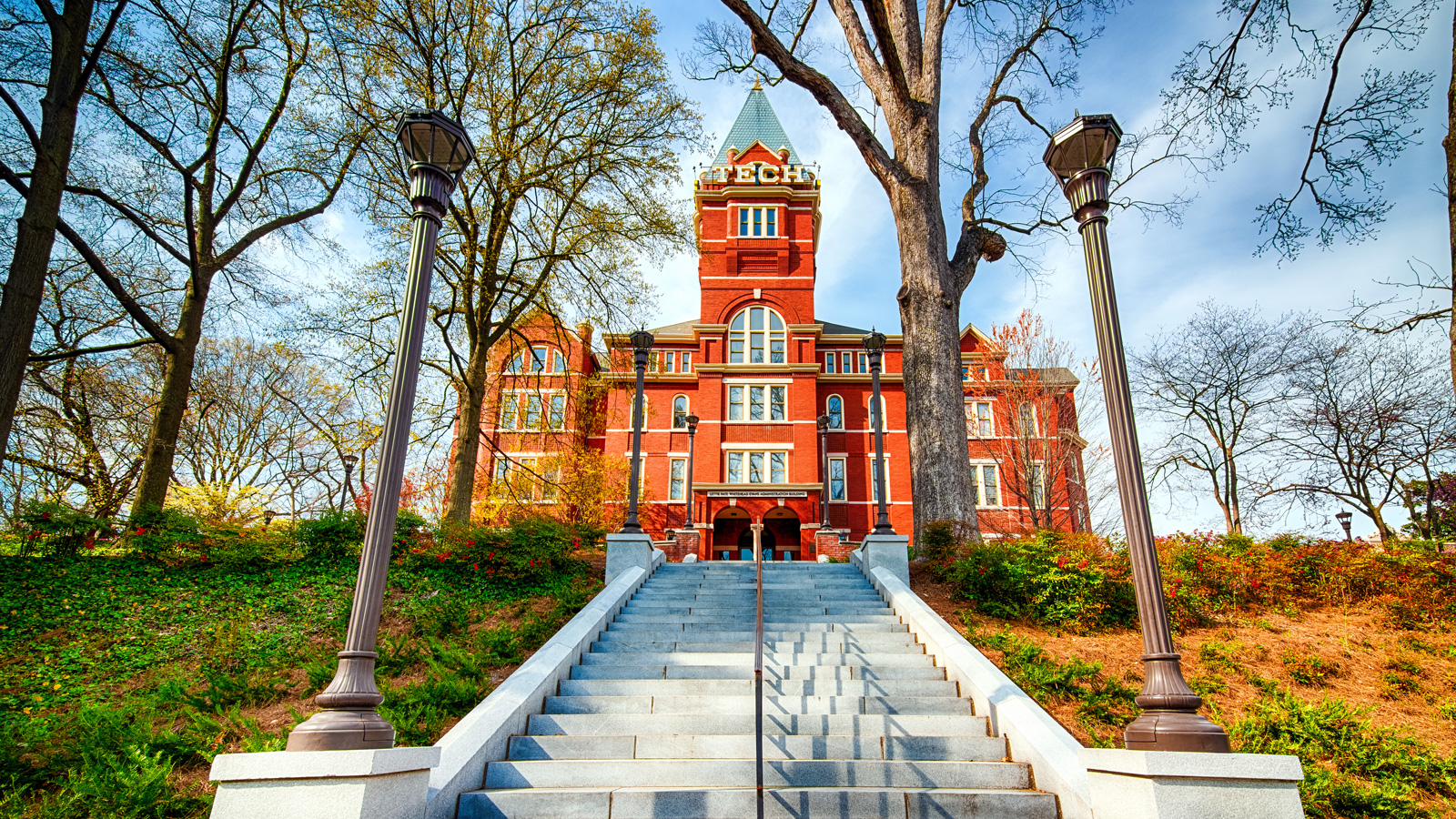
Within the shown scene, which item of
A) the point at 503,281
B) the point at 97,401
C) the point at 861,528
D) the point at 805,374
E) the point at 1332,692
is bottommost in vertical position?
the point at 1332,692

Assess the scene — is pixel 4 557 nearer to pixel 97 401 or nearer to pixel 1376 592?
pixel 97 401

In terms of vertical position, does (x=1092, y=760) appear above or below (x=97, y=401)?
below

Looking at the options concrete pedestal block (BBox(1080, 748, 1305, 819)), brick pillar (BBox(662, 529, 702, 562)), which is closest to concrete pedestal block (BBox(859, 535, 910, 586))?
concrete pedestal block (BBox(1080, 748, 1305, 819))

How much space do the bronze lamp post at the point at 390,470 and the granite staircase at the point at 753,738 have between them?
1155mm

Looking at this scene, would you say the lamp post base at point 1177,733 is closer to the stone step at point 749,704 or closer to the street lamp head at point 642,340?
the stone step at point 749,704

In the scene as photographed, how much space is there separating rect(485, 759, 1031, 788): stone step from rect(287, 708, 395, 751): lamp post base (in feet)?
4.30

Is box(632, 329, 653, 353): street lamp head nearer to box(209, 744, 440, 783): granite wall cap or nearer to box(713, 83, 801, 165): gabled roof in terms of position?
box(209, 744, 440, 783): granite wall cap

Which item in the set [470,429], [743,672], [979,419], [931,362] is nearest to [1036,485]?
[979,419]

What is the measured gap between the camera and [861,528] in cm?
3256

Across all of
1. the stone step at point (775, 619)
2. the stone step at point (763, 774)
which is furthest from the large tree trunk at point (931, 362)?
the stone step at point (763, 774)

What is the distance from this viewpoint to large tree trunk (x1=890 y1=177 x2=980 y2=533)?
37.9 feet

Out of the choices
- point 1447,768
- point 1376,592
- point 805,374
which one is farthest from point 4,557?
point 805,374

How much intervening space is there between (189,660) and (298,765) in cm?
569

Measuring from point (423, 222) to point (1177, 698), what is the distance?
5718mm
